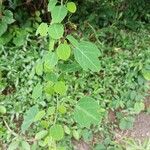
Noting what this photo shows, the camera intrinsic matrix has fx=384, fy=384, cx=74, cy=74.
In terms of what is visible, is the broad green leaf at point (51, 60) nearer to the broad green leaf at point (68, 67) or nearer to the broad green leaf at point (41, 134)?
the broad green leaf at point (68, 67)

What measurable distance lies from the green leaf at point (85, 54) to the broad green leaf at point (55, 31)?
0.06 m

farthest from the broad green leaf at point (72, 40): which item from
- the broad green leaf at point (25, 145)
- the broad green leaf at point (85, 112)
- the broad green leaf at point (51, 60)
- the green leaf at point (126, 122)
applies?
the green leaf at point (126, 122)

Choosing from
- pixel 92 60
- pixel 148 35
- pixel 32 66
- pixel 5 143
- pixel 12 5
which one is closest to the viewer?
pixel 92 60

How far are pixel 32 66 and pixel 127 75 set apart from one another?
792 mm

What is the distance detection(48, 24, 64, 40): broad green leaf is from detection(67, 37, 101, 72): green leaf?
2.3 inches

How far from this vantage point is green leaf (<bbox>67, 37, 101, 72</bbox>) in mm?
1858

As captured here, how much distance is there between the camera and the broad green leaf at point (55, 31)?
1804mm

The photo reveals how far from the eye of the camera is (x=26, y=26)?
3.43 m

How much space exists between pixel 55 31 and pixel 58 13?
103mm

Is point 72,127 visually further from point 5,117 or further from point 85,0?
point 85,0

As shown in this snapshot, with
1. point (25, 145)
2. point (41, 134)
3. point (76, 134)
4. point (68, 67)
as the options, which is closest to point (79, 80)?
point (76, 134)

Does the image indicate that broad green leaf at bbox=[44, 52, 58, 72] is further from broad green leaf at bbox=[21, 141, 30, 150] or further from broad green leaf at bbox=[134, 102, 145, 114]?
broad green leaf at bbox=[134, 102, 145, 114]

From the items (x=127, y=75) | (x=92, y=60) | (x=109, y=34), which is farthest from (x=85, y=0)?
(x=92, y=60)

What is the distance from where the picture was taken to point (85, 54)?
1861 millimetres
